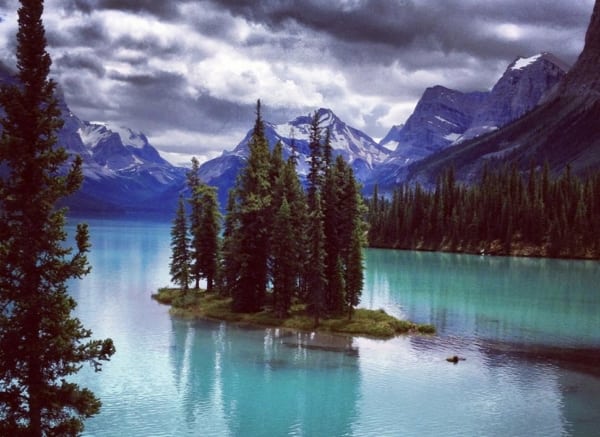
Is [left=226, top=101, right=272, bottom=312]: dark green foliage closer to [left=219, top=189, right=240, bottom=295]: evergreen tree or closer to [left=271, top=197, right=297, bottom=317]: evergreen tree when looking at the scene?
[left=219, top=189, right=240, bottom=295]: evergreen tree

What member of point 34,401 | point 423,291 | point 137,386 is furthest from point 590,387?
point 423,291

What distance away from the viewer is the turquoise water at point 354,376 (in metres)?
39.8

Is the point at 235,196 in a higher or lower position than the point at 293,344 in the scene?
higher

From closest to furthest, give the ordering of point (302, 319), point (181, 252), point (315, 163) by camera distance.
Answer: point (302, 319)
point (315, 163)
point (181, 252)

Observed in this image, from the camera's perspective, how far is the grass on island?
220ft

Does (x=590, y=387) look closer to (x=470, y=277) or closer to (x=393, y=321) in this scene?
(x=393, y=321)

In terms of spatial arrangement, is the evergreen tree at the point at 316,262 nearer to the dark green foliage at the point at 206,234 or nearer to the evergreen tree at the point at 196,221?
the dark green foliage at the point at 206,234

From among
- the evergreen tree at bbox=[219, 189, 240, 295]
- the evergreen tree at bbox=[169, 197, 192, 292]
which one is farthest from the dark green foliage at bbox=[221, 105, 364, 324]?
the evergreen tree at bbox=[169, 197, 192, 292]

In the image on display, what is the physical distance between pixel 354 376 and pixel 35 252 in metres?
34.0

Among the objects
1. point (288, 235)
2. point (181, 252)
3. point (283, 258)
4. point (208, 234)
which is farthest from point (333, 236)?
point (181, 252)

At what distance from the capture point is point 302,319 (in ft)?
232

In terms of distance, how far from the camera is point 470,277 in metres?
128

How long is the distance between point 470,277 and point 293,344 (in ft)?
253

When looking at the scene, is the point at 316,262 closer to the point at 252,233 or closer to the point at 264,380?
the point at 252,233
